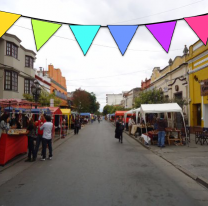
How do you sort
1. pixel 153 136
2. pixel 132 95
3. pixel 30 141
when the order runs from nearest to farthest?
1. pixel 30 141
2. pixel 153 136
3. pixel 132 95

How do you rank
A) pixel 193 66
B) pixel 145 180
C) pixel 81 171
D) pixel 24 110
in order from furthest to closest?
pixel 193 66, pixel 24 110, pixel 81 171, pixel 145 180

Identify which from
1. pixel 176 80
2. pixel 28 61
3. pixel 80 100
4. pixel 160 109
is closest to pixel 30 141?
pixel 160 109

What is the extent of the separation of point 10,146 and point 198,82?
16.3 m

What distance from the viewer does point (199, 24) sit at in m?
6.70

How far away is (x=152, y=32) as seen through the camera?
7141 mm

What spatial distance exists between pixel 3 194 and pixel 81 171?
2602mm

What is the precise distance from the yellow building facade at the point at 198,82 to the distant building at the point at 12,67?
51.6 feet

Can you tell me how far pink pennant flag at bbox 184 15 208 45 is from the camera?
6602 mm

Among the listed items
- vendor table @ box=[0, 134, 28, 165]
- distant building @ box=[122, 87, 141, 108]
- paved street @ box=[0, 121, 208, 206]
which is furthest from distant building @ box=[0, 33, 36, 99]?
distant building @ box=[122, 87, 141, 108]

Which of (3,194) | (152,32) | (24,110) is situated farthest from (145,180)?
(24,110)

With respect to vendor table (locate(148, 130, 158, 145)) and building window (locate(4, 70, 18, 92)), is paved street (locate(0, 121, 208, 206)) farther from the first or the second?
building window (locate(4, 70, 18, 92))

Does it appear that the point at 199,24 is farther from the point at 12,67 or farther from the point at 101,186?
the point at 12,67

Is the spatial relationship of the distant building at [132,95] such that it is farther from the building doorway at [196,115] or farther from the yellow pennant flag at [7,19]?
the yellow pennant flag at [7,19]

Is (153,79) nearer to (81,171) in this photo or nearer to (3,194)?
(81,171)
